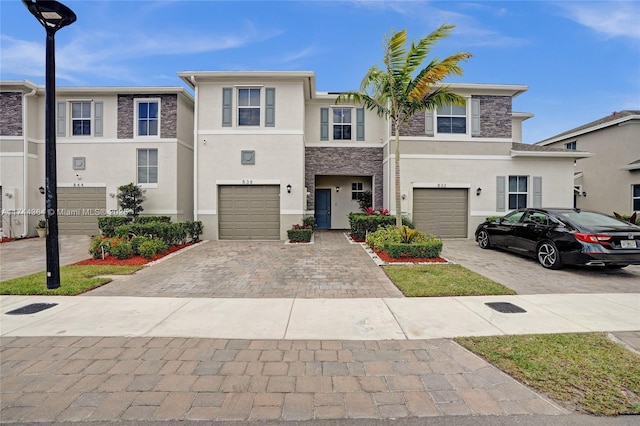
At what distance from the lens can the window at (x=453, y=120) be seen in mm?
13266

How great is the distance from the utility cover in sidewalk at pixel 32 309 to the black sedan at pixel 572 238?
34.2ft

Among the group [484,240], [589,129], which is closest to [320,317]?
[484,240]

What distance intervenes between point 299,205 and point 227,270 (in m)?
5.77

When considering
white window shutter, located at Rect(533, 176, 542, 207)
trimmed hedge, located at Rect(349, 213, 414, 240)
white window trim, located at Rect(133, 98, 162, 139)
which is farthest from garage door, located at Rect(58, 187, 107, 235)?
white window shutter, located at Rect(533, 176, 542, 207)

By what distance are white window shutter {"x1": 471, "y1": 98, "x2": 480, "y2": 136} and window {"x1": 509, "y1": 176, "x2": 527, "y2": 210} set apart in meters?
2.60

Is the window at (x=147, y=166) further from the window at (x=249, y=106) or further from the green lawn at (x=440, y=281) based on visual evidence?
the green lawn at (x=440, y=281)

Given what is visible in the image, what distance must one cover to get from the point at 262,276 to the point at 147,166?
9.96 m

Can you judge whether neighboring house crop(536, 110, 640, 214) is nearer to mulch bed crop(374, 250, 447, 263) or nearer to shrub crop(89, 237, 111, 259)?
mulch bed crop(374, 250, 447, 263)

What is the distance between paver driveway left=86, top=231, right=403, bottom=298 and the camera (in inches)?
227

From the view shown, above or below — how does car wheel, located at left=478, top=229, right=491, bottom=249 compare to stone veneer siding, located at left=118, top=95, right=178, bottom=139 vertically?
below

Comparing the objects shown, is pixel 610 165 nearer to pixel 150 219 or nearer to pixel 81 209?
pixel 150 219

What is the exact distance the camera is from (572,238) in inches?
271

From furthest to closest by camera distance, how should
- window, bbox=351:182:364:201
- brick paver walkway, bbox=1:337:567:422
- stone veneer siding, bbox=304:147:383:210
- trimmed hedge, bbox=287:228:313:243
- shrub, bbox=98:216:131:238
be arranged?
window, bbox=351:182:364:201
stone veneer siding, bbox=304:147:383:210
shrub, bbox=98:216:131:238
trimmed hedge, bbox=287:228:313:243
brick paver walkway, bbox=1:337:567:422

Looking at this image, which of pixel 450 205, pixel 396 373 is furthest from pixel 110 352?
pixel 450 205
